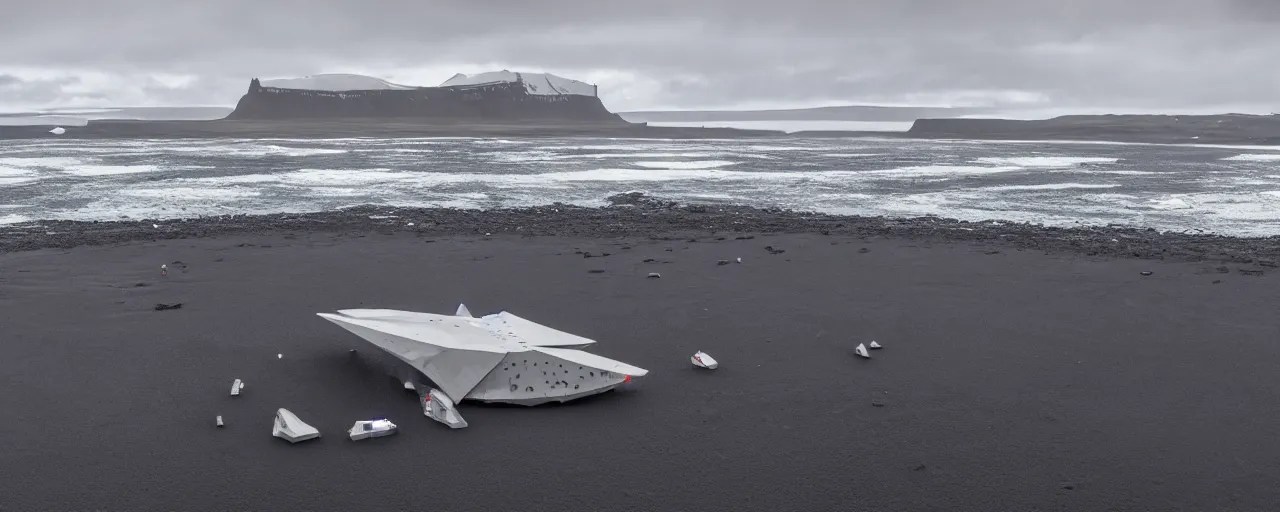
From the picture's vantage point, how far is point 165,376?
15.2m

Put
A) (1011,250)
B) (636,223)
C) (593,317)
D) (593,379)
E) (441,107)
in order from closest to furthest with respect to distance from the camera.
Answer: (593,379) → (593,317) → (1011,250) → (636,223) → (441,107)

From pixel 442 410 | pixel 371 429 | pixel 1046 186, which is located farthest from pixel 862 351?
pixel 1046 186

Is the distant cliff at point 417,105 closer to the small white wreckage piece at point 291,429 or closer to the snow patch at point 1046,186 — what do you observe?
the snow patch at point 1046,186

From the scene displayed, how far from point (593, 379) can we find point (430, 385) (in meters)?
2.57

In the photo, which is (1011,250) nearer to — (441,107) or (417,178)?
(417,178)

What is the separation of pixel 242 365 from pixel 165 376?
1.14 meters

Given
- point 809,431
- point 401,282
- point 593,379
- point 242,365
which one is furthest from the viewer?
point 401,282

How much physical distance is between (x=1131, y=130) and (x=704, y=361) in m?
130

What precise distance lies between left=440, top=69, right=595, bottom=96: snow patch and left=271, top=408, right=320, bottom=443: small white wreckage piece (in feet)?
575

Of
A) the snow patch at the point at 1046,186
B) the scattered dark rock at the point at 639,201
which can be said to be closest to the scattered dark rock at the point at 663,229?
the scattered dark rock at the point at 639,201

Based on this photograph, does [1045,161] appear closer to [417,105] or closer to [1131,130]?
[1131,130]

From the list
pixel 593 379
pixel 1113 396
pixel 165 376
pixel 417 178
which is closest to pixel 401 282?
pixel 165 376

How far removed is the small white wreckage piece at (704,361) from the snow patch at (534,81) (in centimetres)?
17290

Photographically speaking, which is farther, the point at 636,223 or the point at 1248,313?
the point at 636,223
